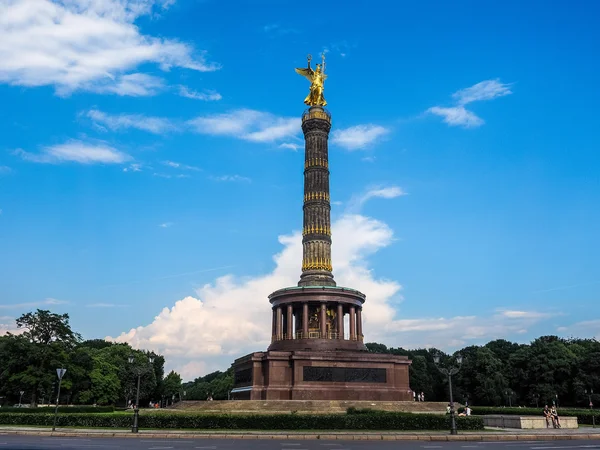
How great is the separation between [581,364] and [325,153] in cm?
3913

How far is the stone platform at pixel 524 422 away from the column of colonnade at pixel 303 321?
47.5 ft

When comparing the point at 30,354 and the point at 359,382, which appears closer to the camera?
the point at 359,382

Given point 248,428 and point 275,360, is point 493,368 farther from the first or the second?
point 248,428

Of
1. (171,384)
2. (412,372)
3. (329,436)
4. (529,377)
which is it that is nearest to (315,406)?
(329,436)

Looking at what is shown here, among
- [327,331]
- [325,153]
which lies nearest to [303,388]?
[327,331]

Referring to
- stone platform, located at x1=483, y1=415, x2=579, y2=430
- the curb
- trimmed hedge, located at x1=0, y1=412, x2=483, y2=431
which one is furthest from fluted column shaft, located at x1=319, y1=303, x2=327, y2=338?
the curb

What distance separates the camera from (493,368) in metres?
69.1

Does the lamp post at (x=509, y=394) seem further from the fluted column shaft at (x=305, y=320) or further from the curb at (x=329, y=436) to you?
the curb at (x=329, y=436)

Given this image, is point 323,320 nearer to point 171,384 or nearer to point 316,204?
point 316,204

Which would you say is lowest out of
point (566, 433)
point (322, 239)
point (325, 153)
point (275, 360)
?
point (566, 433)

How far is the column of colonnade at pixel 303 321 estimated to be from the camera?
139 ft

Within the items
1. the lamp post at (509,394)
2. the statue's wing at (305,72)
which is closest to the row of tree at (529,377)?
the lamp post at (509,394)

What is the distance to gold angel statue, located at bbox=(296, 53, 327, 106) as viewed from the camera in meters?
50.2

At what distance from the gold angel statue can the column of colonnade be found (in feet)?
62.9
